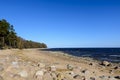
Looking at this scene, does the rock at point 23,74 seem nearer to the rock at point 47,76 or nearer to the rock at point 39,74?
the rock at point 39,74

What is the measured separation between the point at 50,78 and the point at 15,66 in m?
2.27

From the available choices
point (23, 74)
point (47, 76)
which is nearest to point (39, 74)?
point (47, 76)

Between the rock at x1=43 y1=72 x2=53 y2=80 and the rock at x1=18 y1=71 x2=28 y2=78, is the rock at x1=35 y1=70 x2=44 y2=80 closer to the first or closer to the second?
the rock at x1=43 y1=72 x2=53 y2=80

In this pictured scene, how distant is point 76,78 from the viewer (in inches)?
537

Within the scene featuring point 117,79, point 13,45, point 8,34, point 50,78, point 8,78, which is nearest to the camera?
point 8,78

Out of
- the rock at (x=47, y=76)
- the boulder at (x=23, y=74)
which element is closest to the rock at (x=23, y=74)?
the boulder at (x=23, y=74)

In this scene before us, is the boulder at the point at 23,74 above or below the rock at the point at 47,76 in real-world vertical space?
above

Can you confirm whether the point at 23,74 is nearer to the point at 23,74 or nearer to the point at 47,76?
the point at 23,74

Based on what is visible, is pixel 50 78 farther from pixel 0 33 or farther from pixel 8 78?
pixel 0 33

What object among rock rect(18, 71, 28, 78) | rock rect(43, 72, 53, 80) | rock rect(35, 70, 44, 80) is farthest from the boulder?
rock rect(43, 72, 53, 80)

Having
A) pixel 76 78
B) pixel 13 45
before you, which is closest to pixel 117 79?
pixel 76 78

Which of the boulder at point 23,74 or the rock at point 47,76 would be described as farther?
the rock at point 47,76

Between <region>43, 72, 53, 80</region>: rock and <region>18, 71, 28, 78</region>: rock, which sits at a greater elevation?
<region>18, 71, 28, 78</region>: rock

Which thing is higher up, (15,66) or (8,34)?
(8,34)
